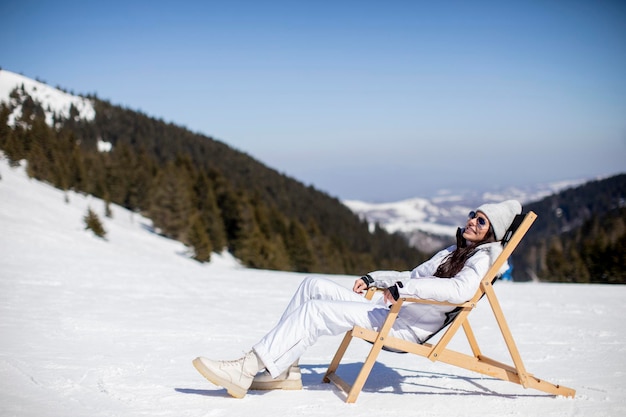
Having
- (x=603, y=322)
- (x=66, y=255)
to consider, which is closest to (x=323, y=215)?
(x=66, y=255)

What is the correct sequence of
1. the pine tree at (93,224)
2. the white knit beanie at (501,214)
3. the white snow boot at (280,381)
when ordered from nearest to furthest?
the white snow boot at (280,381)
the white knit beanie at (501,214)
the pine tree at (93,224)

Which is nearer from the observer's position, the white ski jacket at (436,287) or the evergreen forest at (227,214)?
the white ski jacket at (436,287)

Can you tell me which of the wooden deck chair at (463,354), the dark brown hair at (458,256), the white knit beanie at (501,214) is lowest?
the wooden deck chair at (463,354)

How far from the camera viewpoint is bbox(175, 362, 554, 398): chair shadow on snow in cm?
413

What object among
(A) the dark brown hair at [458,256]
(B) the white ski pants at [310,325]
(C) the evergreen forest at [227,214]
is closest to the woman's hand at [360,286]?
(B) the white ski pants at [310,325]

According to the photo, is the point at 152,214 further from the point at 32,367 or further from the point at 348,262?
the point at 32,367

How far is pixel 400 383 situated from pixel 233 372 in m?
1.66

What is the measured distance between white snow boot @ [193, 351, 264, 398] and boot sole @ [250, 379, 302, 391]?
26cm

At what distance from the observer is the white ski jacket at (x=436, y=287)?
363cm

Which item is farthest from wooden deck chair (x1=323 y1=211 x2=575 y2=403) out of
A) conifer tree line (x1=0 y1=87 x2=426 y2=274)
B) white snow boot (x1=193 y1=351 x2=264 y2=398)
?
conifer tree line (x1=0 y1=87 x2=426 y2=274)

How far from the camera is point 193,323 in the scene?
22.9ft

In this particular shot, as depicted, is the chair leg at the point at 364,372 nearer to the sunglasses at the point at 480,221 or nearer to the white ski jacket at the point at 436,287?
the white ski jacket at the point at 436,287

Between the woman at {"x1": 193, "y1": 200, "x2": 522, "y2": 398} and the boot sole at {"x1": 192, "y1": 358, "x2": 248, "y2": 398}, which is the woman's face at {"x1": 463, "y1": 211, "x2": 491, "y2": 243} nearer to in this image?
the woman at {"x1": 193, "y1": 200, "x2": 522, "y2": 398}

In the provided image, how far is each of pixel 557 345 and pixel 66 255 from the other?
11692 millimetres
